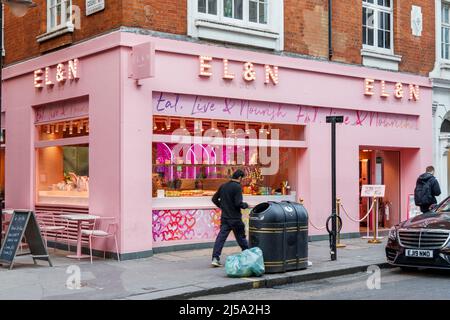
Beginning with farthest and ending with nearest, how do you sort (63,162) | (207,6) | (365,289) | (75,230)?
(63,162)
(207,6)
(75,230)
(365,289)

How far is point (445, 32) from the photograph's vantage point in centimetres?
1898

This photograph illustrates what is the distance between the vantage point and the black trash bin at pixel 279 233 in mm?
10609

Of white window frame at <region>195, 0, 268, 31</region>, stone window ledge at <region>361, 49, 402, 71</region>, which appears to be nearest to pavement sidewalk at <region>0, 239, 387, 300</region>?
white window frame at <region>195, 0, 268, 31</region>

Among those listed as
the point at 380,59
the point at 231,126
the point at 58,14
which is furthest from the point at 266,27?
the point at 58,14

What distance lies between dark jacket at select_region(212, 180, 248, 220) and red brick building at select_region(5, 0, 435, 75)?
359 cm

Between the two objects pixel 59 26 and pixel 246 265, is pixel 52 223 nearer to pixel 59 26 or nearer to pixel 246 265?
pixel 59 26

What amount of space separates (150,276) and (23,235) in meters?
2.39

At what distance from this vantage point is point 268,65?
1445cm

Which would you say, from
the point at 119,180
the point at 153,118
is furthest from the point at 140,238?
the point at 153,118

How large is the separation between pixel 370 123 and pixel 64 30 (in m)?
7.66

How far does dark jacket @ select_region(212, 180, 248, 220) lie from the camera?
36.7ft

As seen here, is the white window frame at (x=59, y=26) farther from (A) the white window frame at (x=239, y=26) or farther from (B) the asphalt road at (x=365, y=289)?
(B) the asphalt road at (x=365, y=289)

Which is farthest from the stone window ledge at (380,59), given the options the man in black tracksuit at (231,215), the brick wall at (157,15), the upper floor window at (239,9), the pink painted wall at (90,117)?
the pink painted wall at (90,117)

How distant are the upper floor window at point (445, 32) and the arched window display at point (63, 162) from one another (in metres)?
10.6
